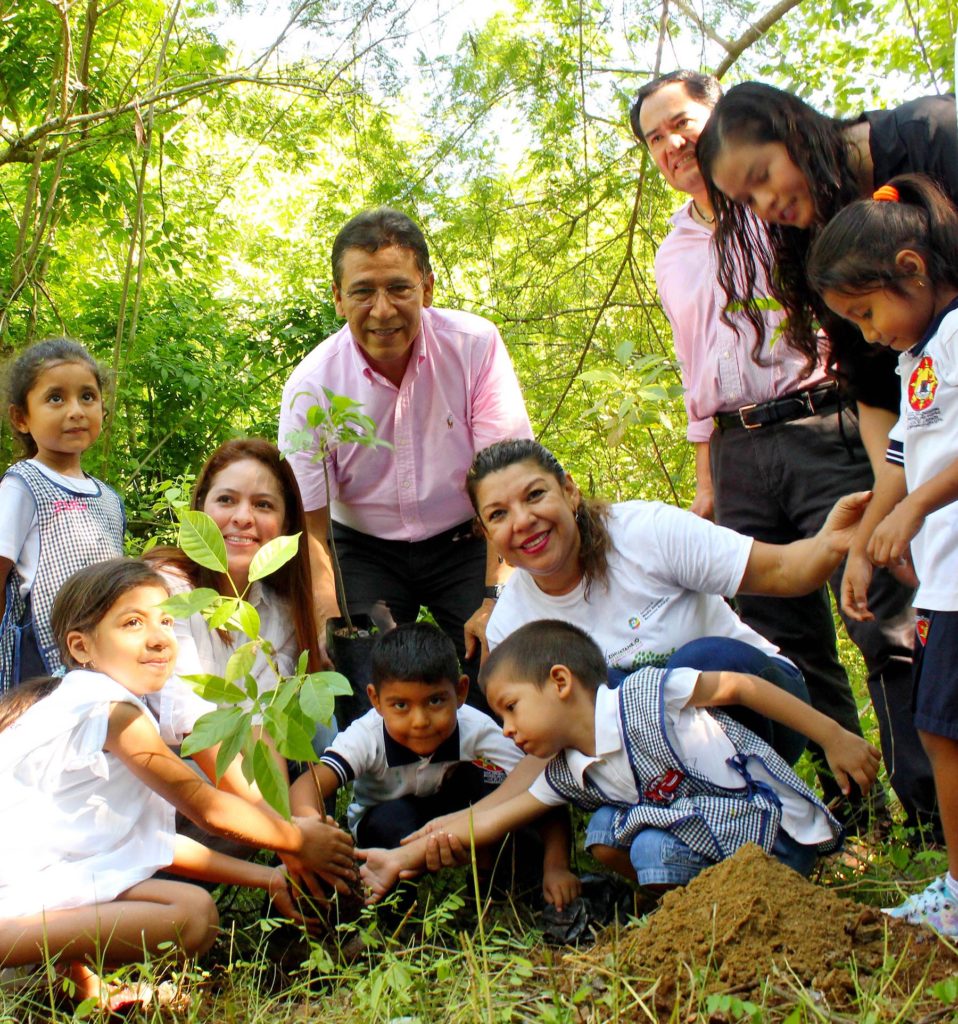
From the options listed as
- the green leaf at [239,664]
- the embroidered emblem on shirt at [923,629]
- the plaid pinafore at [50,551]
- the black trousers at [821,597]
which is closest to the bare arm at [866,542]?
the embroidered emblem on shirt at [923,629]

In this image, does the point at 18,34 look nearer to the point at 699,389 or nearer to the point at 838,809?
the point at 699,389

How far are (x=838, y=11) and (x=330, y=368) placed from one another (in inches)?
114

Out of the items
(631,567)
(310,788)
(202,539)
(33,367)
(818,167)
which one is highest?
(818,167)

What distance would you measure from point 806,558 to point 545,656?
0.67 meters

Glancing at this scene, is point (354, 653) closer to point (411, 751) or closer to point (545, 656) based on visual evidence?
point (411, 751)

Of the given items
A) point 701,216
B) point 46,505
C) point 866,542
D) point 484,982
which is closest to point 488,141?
point 701,216

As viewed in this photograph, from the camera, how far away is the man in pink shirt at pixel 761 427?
3.07 meters

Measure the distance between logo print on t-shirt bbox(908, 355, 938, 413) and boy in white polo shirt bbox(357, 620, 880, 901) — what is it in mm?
731

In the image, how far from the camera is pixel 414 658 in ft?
9.56

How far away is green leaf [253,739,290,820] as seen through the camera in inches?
80.1

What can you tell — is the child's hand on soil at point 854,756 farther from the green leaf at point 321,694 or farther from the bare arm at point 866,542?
the green leaf at point 321,694

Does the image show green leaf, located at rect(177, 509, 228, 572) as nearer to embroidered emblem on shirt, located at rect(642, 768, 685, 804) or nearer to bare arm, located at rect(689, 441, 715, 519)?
embroidered emblem on shirt, located at rect(642, 768, 685, 804)

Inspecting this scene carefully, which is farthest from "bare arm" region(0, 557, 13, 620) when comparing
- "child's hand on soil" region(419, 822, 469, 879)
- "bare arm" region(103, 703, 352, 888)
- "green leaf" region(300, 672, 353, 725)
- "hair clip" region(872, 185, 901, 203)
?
"hair clip" region(872, 185, 901, 203)

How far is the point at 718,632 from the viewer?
2873mm
